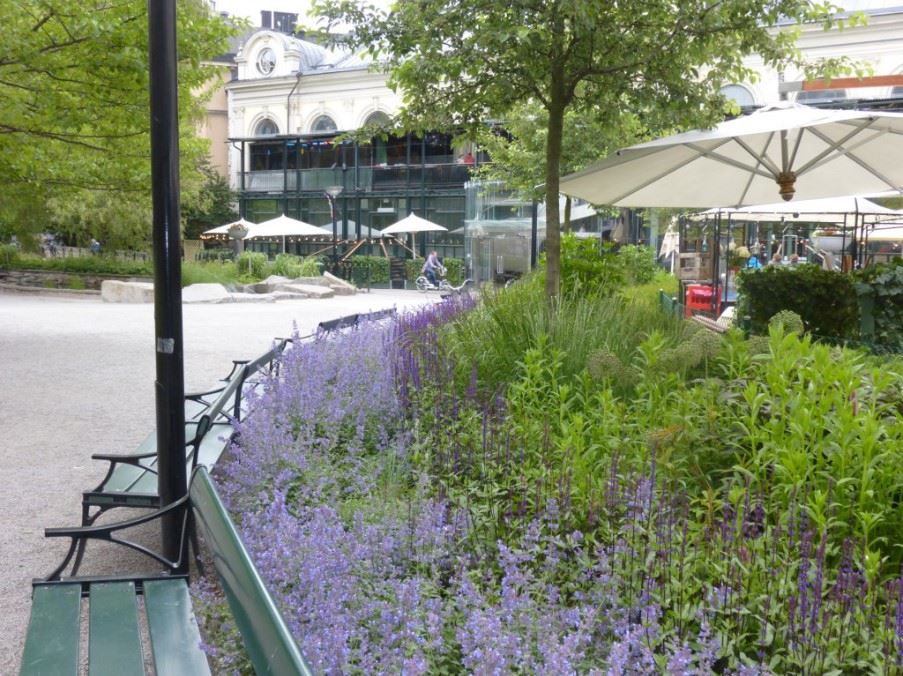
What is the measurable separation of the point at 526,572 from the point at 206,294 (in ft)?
81.9

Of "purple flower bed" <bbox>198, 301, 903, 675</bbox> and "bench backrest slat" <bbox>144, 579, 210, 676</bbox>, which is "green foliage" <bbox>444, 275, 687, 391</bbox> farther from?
"bench backrest slat" <bbox>144, 579, 210, 676</bbox>

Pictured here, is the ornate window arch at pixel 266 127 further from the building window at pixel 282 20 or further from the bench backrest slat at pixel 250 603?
the bench backrest slat at pixel 250 603

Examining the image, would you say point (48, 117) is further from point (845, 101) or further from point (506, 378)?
point (845, 101)

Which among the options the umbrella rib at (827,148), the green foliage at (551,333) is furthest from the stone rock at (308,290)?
the green foliage at (551,333)

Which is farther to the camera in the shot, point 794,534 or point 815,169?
point 815,169

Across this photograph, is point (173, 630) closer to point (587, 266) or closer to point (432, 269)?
point (587, 266)

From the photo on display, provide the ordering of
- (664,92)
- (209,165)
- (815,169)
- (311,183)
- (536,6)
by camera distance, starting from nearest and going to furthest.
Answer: (536,6), (664,92), (815,169), (311,183), (209,165)

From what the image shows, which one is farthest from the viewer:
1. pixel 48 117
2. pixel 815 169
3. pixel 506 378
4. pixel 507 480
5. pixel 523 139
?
pixel 523 139

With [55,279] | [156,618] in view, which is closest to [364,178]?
[55,279]

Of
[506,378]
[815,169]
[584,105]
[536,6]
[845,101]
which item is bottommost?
[506,378]

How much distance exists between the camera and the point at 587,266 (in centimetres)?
1166

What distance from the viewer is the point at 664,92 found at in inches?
379

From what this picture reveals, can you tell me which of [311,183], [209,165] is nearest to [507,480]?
[311,183]

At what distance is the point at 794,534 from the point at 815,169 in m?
8.12
